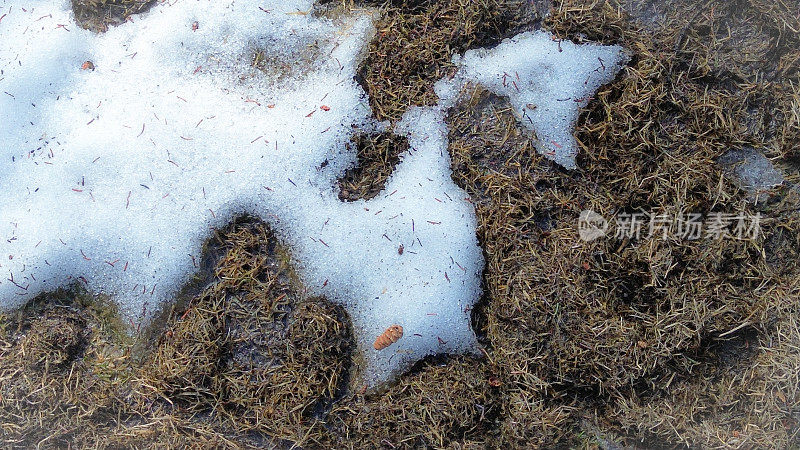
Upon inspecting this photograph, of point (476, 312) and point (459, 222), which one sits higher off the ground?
point (459, 222)

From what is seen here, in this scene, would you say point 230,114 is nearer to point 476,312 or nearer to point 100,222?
point 100,222

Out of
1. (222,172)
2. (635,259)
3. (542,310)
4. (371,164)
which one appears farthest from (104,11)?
(635,259)

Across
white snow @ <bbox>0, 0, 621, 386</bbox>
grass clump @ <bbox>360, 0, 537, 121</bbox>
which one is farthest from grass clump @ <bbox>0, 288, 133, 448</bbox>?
grass clump @ <bbox>360, 0, 537, 121</bbox>

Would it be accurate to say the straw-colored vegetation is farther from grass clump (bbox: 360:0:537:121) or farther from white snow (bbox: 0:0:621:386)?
white snow (bbox: 0:0:621:386)

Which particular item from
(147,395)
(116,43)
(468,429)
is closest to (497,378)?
(468,429)

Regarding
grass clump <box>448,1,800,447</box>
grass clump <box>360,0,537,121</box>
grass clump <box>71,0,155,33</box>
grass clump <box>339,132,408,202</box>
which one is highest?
grass clump <box>71,0,155,33</box>

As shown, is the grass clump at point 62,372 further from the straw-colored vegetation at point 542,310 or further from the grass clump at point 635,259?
the grass clump at point 635,259

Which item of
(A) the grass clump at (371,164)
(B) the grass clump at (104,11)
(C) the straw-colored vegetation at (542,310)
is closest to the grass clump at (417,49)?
(C) the straw-colored vegetation at (542,310)

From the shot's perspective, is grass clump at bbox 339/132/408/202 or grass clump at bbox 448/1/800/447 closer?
grass clump at bbox 448/1/800/447
